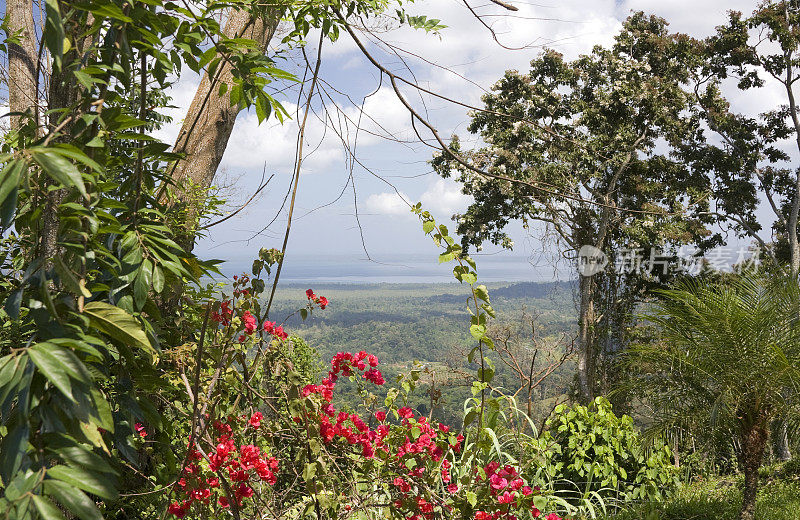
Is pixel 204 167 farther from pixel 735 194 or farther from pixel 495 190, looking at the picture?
pixel 735 194

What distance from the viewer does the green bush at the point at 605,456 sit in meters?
3.89

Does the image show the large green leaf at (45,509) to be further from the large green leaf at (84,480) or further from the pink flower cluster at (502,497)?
the pink flower cluster at (502,497)

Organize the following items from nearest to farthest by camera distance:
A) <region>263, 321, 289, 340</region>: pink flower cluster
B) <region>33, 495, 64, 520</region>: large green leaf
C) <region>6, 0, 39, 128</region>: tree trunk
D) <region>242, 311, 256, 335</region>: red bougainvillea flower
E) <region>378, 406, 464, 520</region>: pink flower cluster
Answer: <region>33, 495, 64, 520</region>: large green leaf < <region>378, 406, 464, 520</region>: pink flower cluster < <region>242, 311, 256, 335</region>: red bougainvillea flower < <region>263, 321, 289, 340</region>: pink flower cluster < <region>6, 0, 39, 128</region>: tree trunk

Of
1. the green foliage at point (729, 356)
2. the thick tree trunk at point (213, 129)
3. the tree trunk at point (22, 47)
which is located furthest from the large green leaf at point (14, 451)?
the green foliage at point (729, 356)

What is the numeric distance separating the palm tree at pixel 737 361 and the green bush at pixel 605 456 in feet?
1.11

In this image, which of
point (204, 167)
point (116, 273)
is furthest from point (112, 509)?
point (116, 273)

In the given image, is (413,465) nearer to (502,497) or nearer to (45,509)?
(502,497)

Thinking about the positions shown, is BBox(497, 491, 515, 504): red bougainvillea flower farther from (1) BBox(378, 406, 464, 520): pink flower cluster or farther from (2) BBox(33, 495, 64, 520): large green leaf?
(2) BBox(33, 495, 64, 520): large green leaf

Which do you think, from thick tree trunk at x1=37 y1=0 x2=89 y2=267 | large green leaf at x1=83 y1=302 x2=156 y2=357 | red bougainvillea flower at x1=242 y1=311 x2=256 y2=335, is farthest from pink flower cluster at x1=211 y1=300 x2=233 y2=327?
Result: large green leaf at x1=83 y1=302 x2=156 y2=357

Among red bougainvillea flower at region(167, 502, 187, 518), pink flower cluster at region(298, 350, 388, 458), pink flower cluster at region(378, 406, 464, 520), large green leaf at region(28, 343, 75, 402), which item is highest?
large green leaf at region(28, 343, 75, 402)

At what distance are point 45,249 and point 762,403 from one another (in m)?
4.58

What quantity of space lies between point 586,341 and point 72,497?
10779mm

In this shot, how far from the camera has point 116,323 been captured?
0.79m

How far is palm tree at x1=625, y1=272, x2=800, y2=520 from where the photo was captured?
396 centimetres
